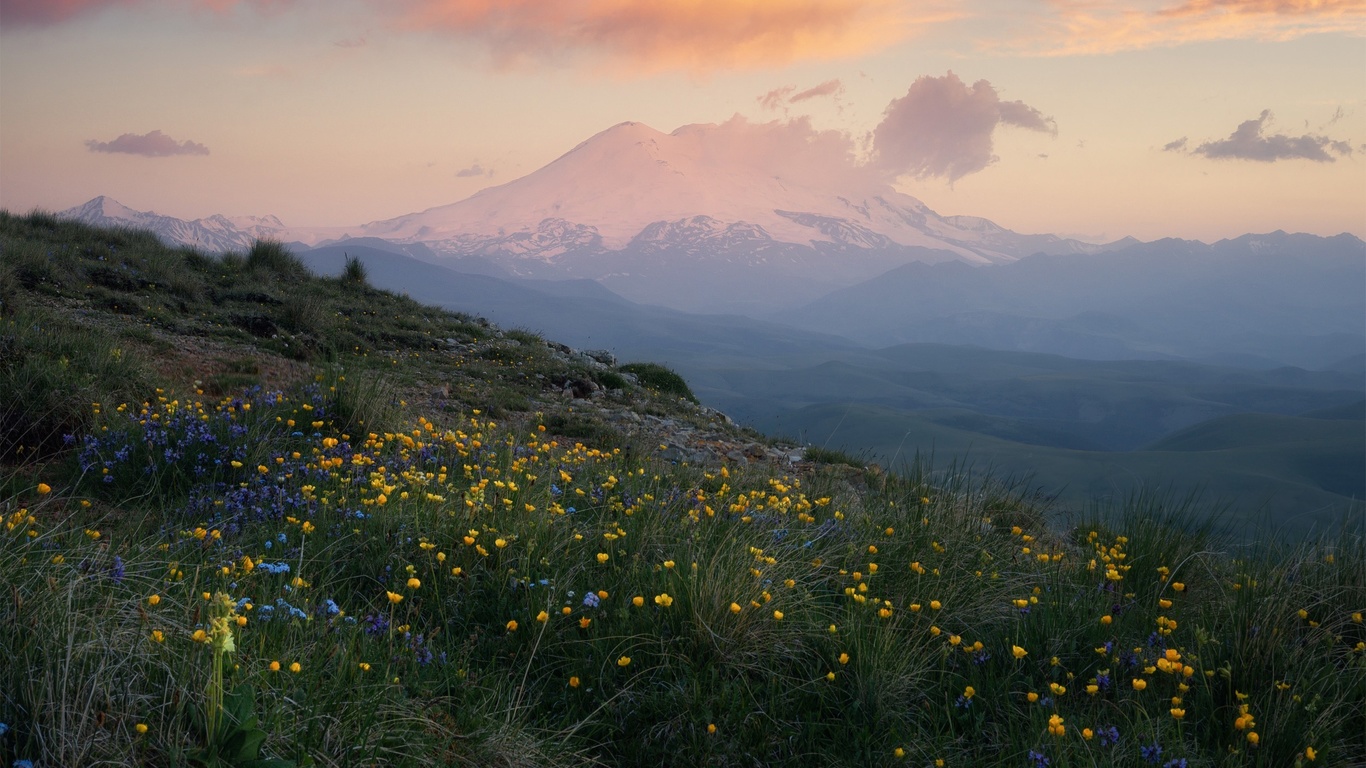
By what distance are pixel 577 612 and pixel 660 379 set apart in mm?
14015

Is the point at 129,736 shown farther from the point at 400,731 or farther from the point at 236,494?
the point at 236,494

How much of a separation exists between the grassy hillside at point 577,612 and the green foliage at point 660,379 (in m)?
10.3

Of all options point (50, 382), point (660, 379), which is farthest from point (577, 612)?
point (660, 379)

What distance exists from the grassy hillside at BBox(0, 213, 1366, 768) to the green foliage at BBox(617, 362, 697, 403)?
33.8 feet

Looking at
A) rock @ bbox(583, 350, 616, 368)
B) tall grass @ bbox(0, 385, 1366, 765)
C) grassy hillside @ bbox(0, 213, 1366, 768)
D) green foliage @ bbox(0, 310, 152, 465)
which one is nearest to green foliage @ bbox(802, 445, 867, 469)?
grassy hillside @ bbox(0, 213, 1366, 768)

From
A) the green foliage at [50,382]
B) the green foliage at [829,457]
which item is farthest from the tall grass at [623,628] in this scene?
the green foliage at [829,457]

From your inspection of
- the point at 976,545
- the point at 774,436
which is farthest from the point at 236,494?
the point at 774,436

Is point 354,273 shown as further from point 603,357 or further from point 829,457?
point 829,457

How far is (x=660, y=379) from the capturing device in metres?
18.0

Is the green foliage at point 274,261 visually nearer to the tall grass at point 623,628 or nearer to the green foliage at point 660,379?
the green foliage at point 660,379

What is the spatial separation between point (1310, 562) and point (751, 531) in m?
3.78

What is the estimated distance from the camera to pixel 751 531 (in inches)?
201

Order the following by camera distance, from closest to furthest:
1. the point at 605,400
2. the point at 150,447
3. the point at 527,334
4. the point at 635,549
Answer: the point at 635,549, the point at 150,447, the point at 605,400, the point at 527,334

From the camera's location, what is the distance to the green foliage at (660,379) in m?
17.5
